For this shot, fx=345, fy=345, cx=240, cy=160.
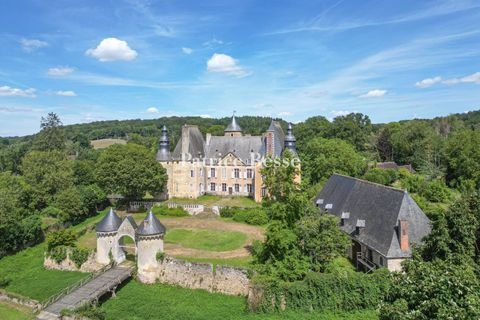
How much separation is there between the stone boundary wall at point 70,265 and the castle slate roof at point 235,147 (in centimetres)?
2983

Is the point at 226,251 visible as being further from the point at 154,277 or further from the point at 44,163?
the point at 44,163

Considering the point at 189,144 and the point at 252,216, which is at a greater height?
the point at 189,144

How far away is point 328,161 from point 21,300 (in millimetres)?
42396

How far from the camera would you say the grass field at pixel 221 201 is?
1908 inches

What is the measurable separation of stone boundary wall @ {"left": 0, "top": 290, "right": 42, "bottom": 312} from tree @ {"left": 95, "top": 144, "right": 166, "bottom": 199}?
21.4 m

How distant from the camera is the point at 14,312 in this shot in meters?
23.2

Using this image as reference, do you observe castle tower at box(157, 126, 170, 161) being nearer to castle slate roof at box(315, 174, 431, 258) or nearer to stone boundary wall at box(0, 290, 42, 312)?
castle slate roof at box(315, 174, 431, 258)

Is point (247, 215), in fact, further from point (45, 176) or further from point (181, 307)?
point (45, 176)

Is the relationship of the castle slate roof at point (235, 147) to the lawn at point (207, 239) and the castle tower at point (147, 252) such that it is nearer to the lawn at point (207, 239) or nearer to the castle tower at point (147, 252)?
the lawn at point (207, 239)

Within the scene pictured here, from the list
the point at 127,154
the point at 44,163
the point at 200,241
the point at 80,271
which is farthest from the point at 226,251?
the point at 44,163

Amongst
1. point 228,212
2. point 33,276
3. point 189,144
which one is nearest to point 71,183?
point 189,144

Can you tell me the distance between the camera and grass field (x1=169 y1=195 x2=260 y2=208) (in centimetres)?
4847

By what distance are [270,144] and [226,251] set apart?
23787 mm

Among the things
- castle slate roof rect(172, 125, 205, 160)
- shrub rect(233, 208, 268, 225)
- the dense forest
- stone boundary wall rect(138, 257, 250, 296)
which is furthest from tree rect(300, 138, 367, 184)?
stone boundary wall rect(138, 257, 250, 296)
